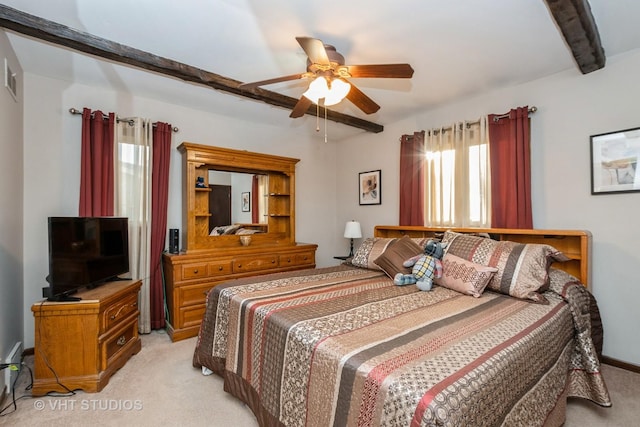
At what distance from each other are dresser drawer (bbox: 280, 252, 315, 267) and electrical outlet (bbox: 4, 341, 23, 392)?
2332mm

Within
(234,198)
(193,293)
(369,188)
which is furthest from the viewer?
(369,188)

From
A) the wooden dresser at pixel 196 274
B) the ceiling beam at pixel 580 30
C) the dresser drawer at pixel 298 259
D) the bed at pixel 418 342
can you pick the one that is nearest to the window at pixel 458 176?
the bed at pixel 418 342

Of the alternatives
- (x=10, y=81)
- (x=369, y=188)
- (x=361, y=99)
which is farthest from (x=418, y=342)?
(x=10, y=81)

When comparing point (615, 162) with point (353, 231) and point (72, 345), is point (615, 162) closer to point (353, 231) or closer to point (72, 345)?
point (353, 231)

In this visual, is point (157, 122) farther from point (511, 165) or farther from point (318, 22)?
point (511, 165)

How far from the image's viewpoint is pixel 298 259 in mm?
3836

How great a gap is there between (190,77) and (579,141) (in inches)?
130

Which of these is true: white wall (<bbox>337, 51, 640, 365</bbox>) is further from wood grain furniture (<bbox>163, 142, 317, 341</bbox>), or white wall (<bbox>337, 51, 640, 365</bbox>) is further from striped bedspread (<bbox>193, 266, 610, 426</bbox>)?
wood grain furniture (<bbox>163, 142, 317, 341</bbox>)

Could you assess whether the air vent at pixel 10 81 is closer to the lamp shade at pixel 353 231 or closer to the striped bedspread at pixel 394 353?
the striped bedspread at pixel 394 353

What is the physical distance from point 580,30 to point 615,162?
1.14 metres

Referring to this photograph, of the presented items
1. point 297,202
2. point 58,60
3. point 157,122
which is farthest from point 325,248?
point 58,60

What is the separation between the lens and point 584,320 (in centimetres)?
197

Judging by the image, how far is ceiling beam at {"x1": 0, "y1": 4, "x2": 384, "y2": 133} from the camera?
1868 millimetres

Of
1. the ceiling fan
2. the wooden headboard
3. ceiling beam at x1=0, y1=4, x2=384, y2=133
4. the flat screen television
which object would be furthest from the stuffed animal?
the flat screen television
